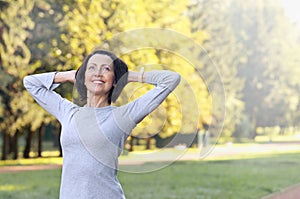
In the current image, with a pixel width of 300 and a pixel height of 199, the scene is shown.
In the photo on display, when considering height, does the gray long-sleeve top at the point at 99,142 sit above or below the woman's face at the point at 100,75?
below

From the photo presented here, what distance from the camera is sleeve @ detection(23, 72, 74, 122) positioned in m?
2.36

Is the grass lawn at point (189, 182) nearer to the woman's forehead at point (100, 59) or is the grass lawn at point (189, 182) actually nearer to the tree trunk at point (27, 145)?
the tree trunk at point (27, 145)

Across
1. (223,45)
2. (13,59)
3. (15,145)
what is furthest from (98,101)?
(223,45)

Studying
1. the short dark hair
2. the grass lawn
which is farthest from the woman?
the grass lawn

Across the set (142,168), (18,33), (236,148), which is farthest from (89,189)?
(236,148)

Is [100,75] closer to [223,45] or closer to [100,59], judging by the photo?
[100,59]

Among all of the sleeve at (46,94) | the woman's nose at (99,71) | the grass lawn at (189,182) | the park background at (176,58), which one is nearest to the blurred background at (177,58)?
the park background at (176,58)

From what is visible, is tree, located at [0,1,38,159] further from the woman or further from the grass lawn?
the woman

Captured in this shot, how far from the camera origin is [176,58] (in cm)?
228

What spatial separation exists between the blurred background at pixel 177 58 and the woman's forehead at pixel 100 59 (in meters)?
0.08

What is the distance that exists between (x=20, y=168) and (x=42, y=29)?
349 cm

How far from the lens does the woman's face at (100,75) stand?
221 cm

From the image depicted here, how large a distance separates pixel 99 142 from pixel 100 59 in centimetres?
27

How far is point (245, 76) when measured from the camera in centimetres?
2950
